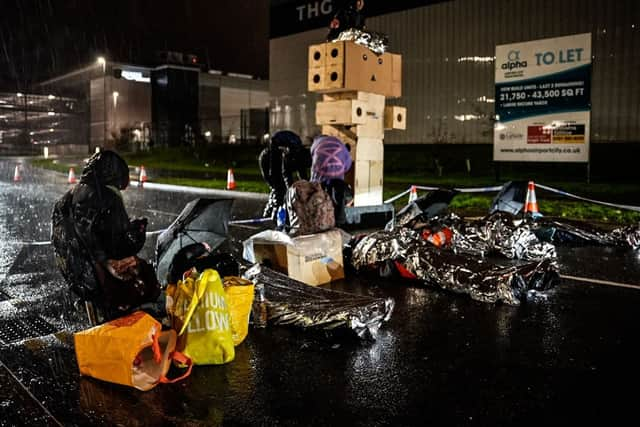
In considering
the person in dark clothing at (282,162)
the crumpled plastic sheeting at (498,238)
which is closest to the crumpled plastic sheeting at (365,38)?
the person in dark clothing at (282,162)

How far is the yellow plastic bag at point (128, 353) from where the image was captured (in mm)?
3457

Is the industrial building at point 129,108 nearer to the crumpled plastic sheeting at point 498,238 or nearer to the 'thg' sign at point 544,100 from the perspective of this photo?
the 'thg' sign at point 544,100

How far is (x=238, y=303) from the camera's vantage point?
4168 mm

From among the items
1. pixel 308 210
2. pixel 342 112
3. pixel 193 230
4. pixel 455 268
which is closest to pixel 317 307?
pixel 193 230

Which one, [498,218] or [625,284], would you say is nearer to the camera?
[625,284]

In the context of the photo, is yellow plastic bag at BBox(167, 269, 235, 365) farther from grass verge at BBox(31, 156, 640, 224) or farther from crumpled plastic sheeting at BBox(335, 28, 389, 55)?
grass verge at BBox(31, 156, 640, 224)

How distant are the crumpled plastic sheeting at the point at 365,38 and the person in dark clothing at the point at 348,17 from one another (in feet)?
0.56

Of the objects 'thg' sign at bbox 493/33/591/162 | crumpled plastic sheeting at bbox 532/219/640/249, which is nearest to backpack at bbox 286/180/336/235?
crumpled plastic sheeting at bbox 532/219/640/249

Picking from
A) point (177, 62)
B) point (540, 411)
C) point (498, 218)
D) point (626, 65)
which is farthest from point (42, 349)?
point (177, 62)

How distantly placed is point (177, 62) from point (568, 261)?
4570 centimetres

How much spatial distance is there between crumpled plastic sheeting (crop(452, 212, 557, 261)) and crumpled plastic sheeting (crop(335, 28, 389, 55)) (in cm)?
331

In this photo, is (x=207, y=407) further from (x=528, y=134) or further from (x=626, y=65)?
(x=626, y=65)

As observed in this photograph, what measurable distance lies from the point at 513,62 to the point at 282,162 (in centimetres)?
885

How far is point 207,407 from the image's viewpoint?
331 centimetres
